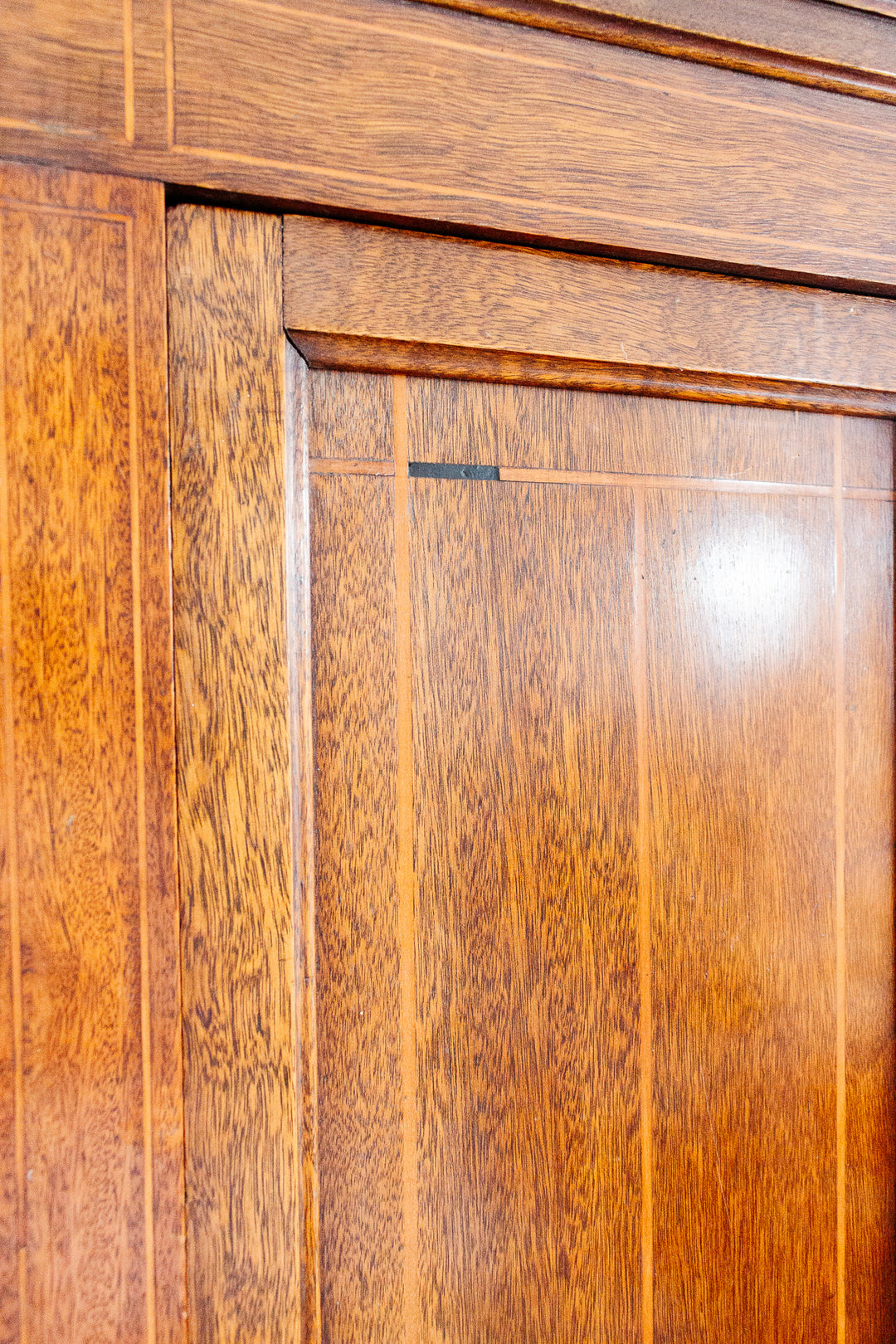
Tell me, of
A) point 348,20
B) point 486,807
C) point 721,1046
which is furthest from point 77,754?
point 721,1046

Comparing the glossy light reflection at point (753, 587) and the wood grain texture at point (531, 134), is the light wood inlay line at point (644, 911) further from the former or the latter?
the wood grain texture at point (531, 134)

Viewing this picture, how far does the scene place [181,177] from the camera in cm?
61

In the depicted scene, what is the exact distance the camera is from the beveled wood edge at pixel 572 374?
0.70 meters

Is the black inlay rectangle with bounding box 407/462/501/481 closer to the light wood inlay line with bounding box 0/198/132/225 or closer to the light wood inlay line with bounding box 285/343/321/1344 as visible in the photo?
the light wood inlay line with bounding box 285/343/321/1344

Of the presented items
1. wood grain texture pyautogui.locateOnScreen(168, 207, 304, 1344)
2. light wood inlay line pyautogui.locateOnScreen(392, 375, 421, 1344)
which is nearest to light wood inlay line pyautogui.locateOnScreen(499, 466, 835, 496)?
light wood inlay line pyautogui.locateOnScreen(392, 375, 421, 1344)

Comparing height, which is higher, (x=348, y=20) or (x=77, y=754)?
(x=348, y=20)

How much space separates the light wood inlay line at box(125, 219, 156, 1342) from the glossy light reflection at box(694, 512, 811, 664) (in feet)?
1.91

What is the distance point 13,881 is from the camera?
0.59 m

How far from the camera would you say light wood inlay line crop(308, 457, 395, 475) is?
0.72 metres

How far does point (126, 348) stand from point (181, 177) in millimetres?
142

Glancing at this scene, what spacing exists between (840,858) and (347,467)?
72 cm

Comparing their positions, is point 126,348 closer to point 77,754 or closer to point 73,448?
point 73,448

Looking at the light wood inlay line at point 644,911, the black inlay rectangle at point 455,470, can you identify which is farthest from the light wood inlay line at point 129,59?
the light wood inlay line at point 644,911

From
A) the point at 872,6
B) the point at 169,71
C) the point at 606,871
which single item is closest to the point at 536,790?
the point at 606,871
